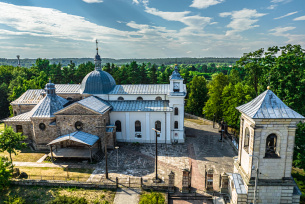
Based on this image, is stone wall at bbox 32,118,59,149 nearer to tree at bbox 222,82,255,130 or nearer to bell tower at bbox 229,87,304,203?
bell tower at bbox 229,87,304,203

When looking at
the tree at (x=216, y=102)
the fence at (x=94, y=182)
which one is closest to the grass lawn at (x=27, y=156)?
the fence at (x=94, y=182)

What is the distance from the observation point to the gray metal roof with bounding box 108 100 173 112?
2909 centimetres

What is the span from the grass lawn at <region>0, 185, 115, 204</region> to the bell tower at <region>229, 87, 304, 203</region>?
430 inches

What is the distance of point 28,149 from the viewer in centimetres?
2802

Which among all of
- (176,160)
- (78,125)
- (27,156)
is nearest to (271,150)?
(176,160)

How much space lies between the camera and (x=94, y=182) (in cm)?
1914

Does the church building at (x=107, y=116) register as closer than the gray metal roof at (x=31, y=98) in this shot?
Yes

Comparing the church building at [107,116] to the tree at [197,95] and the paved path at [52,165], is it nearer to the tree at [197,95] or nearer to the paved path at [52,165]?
the paved path at [52,165]

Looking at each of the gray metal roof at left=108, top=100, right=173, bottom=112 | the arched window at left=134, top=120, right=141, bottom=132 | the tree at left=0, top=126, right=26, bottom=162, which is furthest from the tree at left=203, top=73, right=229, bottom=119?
the tree at left=0, top=126, right=26, bottom=162

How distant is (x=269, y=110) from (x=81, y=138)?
772 inches

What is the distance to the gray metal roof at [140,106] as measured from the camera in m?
29.1

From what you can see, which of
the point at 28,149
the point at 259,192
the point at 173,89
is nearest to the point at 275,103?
the point at 259,192

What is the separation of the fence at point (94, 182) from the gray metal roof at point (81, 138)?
4229 mm

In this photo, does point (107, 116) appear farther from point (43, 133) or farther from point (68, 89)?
point (68, 89)
